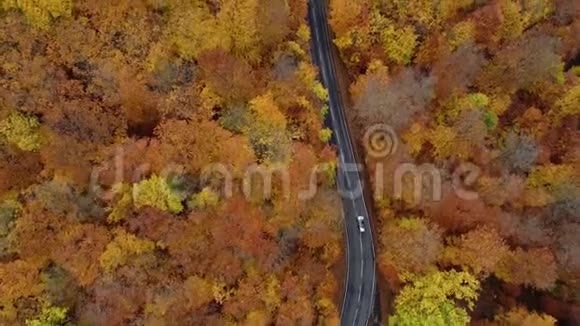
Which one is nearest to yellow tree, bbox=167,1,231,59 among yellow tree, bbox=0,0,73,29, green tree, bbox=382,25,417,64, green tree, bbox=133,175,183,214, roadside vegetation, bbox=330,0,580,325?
yellow tree, bbox=0,0,73,29

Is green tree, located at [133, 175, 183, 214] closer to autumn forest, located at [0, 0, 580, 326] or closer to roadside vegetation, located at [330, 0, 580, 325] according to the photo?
autumn forest, located at [0, 0, 580, 326]

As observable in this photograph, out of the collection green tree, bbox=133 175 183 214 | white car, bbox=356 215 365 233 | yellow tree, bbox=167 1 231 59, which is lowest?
white car, bbox=356 215 365 233

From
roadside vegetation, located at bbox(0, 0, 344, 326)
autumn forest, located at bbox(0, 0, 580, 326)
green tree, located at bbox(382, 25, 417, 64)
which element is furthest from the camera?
green tree, located at bbox(382, 25, 417, 64)

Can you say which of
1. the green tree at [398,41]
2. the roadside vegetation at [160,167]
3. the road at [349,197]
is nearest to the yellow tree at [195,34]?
the roadside vegetation at [160,167]

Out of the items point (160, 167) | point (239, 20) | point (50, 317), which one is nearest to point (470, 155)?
point (239, 20)

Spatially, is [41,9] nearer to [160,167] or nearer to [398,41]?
[160,167]

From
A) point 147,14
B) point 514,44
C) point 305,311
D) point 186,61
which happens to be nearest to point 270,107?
point 186,61
